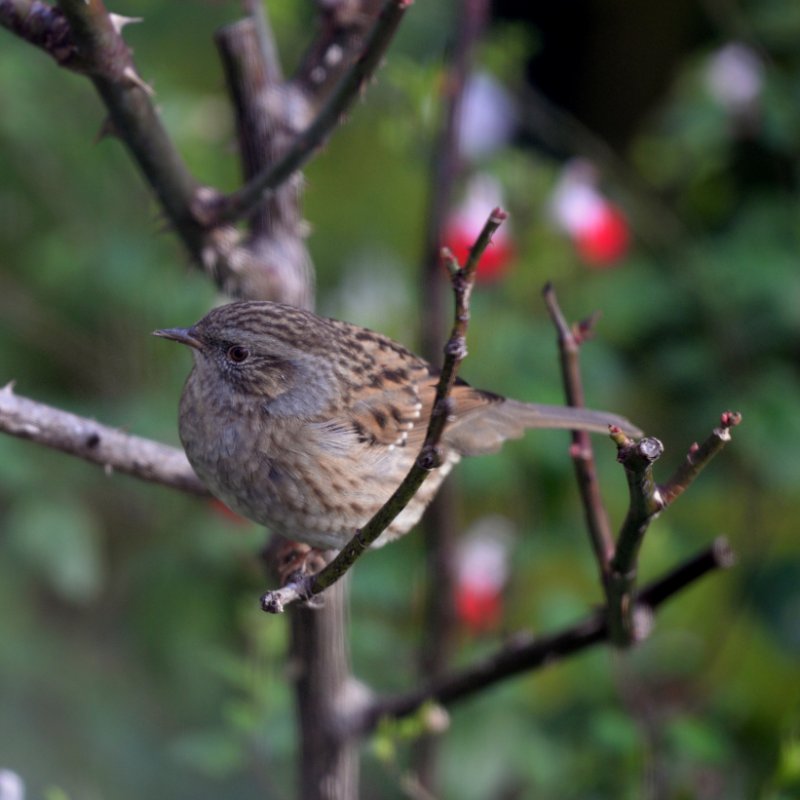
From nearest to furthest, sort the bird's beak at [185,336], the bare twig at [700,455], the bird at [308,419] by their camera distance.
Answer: the bare twig at [700,455], the bird at [308,419], the bird's beak at [185,336]

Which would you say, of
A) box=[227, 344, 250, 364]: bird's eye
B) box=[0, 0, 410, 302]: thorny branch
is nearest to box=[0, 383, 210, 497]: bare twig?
box=[227, 344, 250, 364]: bird's eye

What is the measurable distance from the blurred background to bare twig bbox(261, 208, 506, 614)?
1018mm

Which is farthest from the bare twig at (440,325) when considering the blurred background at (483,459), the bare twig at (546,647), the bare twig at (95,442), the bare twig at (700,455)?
the bare twig at (700,455)

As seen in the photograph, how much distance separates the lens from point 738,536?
4.05 m

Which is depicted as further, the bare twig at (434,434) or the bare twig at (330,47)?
the bare twig at (330,47)

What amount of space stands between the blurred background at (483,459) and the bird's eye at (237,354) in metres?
0.72

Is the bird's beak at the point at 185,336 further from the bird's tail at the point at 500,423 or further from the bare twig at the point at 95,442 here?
the bird's tail at the point at 500,423

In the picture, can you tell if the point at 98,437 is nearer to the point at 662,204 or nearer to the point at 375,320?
the point at 375,320

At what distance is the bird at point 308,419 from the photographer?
221 cm

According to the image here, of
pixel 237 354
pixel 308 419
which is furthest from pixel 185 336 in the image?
pixel 308 419

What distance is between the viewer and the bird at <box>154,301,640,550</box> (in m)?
2.21

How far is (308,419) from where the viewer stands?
2361 mm

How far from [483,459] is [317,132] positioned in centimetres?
142

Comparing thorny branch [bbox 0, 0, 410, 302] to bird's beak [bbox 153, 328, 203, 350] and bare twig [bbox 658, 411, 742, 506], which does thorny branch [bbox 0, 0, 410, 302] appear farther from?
bare twig [bbox 658, 411, 742, 506]
